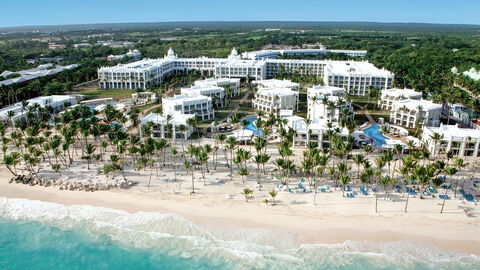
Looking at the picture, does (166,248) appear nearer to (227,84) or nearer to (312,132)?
(312,132)

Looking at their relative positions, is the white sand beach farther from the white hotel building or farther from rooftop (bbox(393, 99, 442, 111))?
the white hotel building

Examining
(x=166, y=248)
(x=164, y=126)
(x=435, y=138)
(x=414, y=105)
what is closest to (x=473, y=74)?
(x=414, y=105)

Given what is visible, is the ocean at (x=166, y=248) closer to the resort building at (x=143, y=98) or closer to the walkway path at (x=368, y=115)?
the walkway path at (x=368, y=115)

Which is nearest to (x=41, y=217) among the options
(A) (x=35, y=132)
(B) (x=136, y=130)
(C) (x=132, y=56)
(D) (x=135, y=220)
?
(D) (x=135, y=220)

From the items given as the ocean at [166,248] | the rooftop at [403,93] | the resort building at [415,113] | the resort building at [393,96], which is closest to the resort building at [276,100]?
the resort building at [393,96]

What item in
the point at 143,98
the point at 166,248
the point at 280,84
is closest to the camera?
the point at 166,248

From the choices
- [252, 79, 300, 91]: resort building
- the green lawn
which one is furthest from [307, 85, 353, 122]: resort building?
the green lawn
